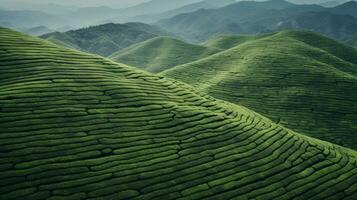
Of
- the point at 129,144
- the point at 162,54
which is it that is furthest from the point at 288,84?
the point at 162,54

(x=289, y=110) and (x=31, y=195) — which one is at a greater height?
(x=31, y=195)

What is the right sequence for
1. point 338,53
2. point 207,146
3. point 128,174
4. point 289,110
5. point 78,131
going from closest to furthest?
point 128,174 < point 78,131 < point 207,146 < point 289,110 < point 338,53

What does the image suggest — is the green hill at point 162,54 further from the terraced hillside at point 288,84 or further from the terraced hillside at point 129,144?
the terraced hillside at point 129,144

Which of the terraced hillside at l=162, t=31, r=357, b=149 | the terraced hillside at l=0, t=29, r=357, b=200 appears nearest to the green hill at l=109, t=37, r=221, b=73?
the terraced hillside at l=162, t=31, r=357, b=149

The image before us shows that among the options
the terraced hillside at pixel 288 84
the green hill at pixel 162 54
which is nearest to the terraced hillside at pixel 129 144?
the terraced hillside at pixel 288 84

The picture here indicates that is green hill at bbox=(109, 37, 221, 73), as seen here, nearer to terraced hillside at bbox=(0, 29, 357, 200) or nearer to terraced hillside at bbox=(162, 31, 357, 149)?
terraced hillside at bbox=(162, 31, 357, 149)

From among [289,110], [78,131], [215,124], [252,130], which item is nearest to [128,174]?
[78,131]

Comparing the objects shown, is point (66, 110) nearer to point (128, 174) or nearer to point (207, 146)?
point (128, 174)

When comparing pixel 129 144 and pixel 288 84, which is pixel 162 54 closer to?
pixel 288 84
